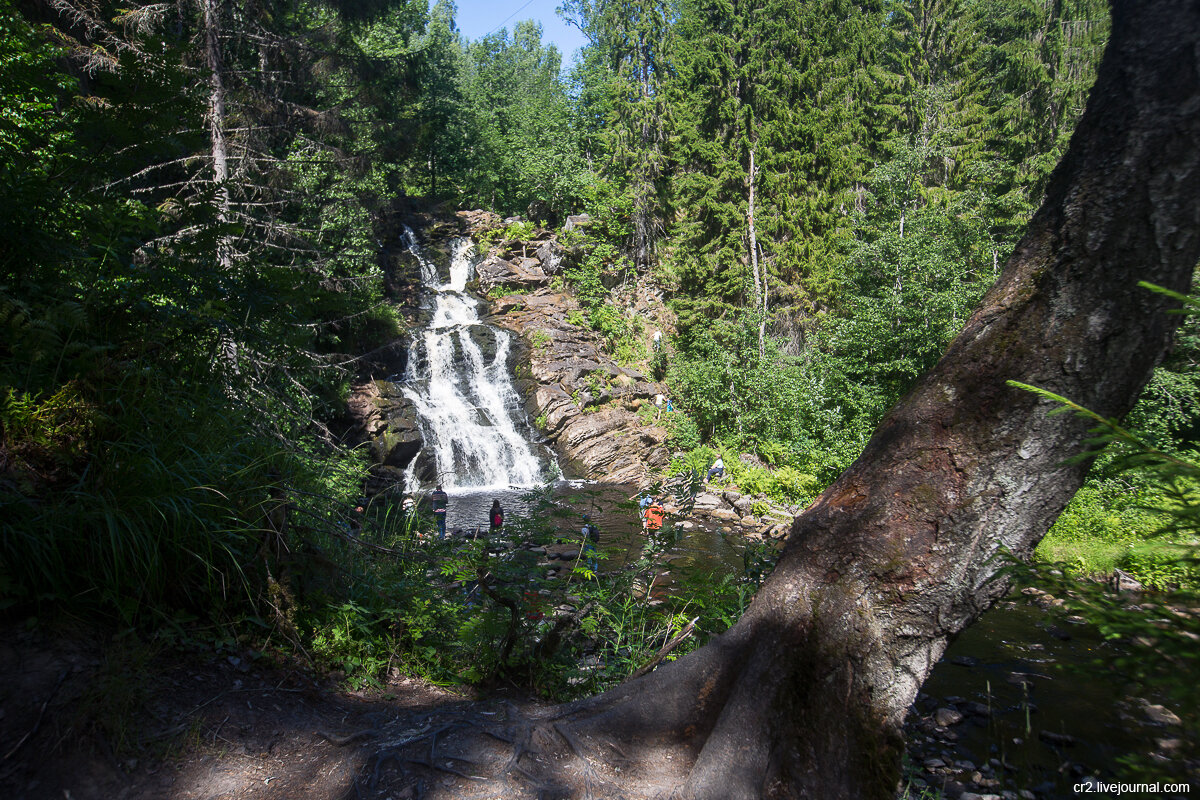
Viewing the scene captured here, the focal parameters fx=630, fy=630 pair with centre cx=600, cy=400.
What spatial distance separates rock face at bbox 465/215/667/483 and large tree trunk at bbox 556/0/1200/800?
1743 centimetres

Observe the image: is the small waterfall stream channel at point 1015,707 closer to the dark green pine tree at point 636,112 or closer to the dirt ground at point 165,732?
the dirt ground at point 165,732

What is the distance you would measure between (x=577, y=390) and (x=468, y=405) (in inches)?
148

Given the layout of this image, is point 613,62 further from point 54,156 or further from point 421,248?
point 54,156

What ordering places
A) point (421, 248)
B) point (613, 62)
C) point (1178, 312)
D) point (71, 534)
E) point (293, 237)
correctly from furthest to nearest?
point (613, 62) → point (421, 248) → point (293, 237) → point (71, 534) → point (1178, 312)

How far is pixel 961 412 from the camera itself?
2248 mm

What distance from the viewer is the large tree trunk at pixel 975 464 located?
2002mm

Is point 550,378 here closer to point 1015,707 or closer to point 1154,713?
point 1015,707

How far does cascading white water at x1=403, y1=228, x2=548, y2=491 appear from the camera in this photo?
1920 cm

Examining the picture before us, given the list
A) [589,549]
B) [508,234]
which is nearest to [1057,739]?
[589,549]

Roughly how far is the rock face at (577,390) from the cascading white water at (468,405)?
0.86 metres

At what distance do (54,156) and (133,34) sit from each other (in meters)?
7.71

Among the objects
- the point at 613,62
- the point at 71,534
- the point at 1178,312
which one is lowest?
the point at 71,534

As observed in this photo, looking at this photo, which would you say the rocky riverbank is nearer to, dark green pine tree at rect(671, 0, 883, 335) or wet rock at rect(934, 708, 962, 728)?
dark green pine tree at rect(671, 0, 883, 335)

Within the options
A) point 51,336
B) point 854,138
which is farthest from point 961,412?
point 854,138
